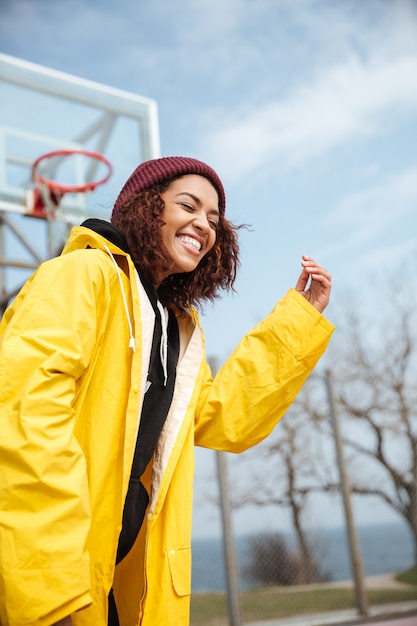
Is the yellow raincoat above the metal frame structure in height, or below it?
below

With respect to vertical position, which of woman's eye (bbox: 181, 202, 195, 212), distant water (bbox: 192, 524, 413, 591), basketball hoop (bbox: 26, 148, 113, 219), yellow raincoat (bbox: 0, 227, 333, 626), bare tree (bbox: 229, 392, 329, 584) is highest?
basketball hoop (bbox: 26, 148, 113, 219)

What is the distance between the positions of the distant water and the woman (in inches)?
121

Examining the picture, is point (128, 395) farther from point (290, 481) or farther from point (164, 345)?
point (290, 481)

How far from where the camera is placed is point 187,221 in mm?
1783

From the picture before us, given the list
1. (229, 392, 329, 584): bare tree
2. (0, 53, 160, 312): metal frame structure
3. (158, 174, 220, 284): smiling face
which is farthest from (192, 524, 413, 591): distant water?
(158, 174, 220, 284): smiling face

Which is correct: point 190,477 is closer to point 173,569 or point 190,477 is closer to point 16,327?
point 173,569

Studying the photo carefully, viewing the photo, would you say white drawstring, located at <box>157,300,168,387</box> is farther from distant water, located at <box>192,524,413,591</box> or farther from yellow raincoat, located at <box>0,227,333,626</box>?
distant water, located at <box>192,524,413,591</box>

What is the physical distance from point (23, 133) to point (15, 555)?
560 centimetres

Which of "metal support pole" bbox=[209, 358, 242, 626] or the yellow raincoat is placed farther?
"metal support pole" bbox=[209, 358, 242, 626]

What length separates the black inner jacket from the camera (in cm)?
153

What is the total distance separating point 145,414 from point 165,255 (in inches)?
17.9

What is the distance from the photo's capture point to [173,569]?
1475 mm

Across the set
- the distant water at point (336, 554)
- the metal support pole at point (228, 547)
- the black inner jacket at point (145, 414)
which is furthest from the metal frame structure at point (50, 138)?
the black inner jacket at point (145, 414)

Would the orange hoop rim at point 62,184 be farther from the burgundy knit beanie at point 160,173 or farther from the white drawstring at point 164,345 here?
the white drawstring at point 164,345
